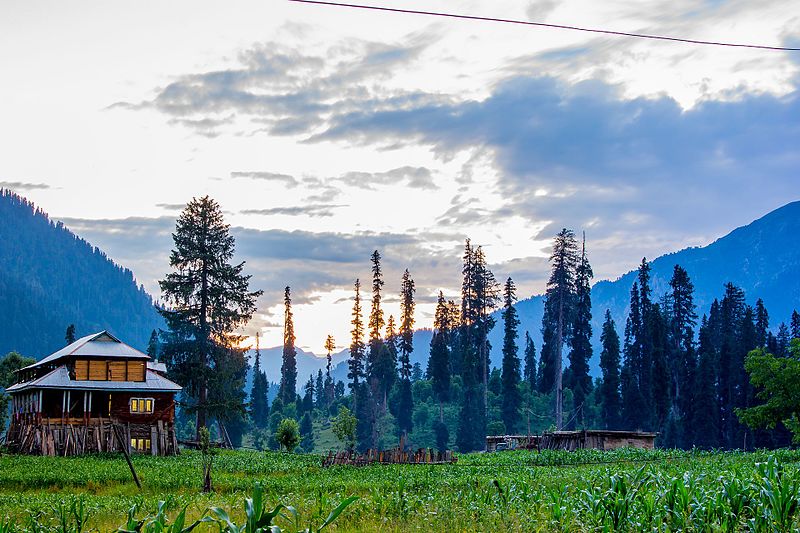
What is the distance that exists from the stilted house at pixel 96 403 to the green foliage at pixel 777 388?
4185 cm

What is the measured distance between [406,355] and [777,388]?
185ft

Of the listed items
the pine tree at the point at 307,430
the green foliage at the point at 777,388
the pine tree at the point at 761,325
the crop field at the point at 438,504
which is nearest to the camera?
the crop field at the point at 438,504

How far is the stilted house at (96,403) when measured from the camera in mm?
50719

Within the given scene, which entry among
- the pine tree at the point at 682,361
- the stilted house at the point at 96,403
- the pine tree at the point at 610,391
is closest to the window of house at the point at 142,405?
the stilted house at the point at 96,403

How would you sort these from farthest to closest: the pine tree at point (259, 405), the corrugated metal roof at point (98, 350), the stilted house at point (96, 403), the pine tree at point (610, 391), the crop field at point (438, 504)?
the pine tree at point (259, 405) → the pine tree at point (610, 391) → the corrugated metal roof at point (98, 350) → the stilted house at point (96, 403) → the crop field at point (438, 504)

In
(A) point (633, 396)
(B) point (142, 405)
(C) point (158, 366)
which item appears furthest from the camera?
(A) point (633, 396)

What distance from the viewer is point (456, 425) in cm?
10306

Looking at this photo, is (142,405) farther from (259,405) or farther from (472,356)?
(259,405)

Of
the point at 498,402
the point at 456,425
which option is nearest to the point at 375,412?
the point at 456,425

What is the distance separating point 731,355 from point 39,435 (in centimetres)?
7171

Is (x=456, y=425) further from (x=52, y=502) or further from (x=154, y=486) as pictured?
(x=52, y=502)

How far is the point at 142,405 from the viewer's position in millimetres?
56594

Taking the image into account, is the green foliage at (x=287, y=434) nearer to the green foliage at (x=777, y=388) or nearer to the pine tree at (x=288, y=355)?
the green foliage at (x=777, y=388)

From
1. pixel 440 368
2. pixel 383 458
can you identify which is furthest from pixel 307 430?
pixel 383 458
